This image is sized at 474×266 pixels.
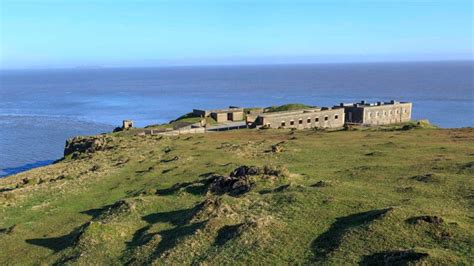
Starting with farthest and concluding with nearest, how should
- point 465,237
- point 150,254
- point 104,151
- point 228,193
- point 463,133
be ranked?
1. point 104,151
2. point 463,133
3. point 228,193
4. point 150,254
5. point 465,237

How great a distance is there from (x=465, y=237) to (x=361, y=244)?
403 centimetres

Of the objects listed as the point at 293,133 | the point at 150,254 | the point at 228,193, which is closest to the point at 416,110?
the point at 293,133

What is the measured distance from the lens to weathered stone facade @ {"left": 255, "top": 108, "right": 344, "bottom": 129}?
72.2 m

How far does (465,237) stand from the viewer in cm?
1797

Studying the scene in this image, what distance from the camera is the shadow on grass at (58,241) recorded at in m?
23.7

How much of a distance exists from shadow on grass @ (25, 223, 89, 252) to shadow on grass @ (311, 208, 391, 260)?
40.9 feet

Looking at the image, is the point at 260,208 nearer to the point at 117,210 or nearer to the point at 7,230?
the point at 117,210

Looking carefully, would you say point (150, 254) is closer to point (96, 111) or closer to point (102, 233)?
point (102, 233)

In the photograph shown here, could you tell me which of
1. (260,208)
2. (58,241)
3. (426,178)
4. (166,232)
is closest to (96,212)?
(58,241)

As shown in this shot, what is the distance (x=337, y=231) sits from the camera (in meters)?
19.9

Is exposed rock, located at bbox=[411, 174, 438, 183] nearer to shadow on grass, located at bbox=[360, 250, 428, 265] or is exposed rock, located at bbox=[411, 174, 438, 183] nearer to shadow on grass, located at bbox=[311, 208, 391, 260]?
shadow on grass, located at bbox=[311, 208, 391, 260]

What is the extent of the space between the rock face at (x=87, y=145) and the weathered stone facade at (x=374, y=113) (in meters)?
44.1

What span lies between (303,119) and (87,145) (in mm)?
34379

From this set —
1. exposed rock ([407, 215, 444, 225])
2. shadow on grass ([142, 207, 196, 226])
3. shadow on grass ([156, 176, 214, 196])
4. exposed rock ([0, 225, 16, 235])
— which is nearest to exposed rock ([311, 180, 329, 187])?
shadow on grass ([156, 176, 214, 196])
